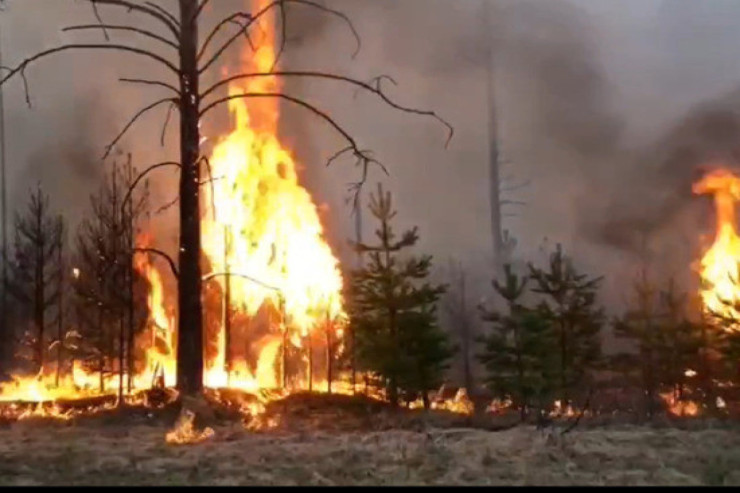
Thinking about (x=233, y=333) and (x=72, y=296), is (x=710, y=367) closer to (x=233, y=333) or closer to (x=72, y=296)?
(x=233, y=333)

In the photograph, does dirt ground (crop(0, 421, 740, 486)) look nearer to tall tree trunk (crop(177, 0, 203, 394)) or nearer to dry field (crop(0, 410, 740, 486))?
dry field (crop(0, 410, 740, 486))

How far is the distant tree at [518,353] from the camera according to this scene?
82.5 ft

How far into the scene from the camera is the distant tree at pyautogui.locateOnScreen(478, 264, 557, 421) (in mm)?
25156

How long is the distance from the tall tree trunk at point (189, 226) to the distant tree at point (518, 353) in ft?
47.8

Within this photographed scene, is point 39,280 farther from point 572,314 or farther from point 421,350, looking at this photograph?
point 572,314

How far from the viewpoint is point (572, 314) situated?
3153cm

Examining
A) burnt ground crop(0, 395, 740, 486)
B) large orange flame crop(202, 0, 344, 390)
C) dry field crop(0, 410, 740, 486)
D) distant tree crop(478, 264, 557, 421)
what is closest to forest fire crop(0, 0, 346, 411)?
large orange flame crop(202, 0, 344, 390)

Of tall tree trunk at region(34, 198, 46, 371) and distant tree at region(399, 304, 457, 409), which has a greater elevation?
tall tree trunk at region(34, 198, 46, 371)

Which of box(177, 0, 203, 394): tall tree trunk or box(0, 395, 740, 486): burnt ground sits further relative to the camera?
box(177, 0, 203, 394): tall tree trunk

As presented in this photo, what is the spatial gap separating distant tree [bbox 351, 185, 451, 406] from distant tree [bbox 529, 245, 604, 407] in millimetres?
5773

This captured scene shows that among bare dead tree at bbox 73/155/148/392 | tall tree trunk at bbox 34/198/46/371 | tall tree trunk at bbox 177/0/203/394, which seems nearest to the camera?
tall tree trunk at bbox 177/0/203/394

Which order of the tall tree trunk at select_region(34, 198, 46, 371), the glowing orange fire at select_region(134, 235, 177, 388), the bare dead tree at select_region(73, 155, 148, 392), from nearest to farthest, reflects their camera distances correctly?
the bare dead tree at select_region(73, 155, 148, 392) → the tall tree trunk at select_region(34, 198, 46, 371) → the glowing orange fire at select_region(134, 235, 177, 388)

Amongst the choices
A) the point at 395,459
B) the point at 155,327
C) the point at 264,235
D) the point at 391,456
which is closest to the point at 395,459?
the point at 395,459

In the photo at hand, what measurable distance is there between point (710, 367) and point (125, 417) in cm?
2563
